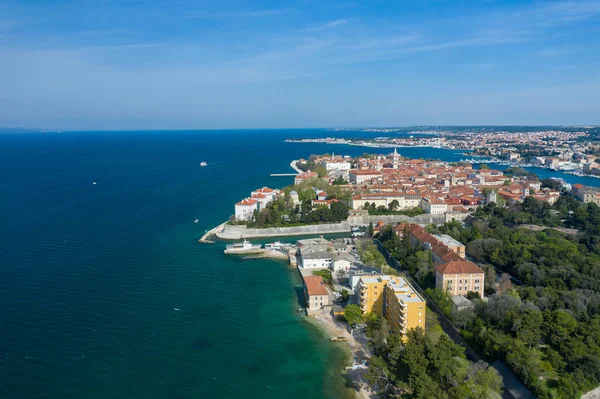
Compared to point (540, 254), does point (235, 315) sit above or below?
below

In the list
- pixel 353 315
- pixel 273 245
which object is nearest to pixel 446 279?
pixel 353 315

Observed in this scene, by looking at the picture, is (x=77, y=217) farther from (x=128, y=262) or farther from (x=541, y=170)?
(x=541, y=170)

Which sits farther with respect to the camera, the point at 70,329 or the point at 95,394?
the point at 70,329

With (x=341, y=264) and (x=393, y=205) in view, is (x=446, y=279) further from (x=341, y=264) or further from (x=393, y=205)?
(x=393, y=205)

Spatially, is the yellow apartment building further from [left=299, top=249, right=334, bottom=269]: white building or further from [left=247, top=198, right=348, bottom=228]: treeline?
[left=247, top=198, right=348, bottom=228]: treeline

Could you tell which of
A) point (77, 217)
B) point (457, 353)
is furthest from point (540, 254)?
point (77, 217)

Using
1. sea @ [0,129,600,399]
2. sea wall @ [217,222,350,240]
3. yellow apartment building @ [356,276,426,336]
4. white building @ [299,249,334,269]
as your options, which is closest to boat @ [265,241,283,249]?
sea @ [0,129,600,399]
